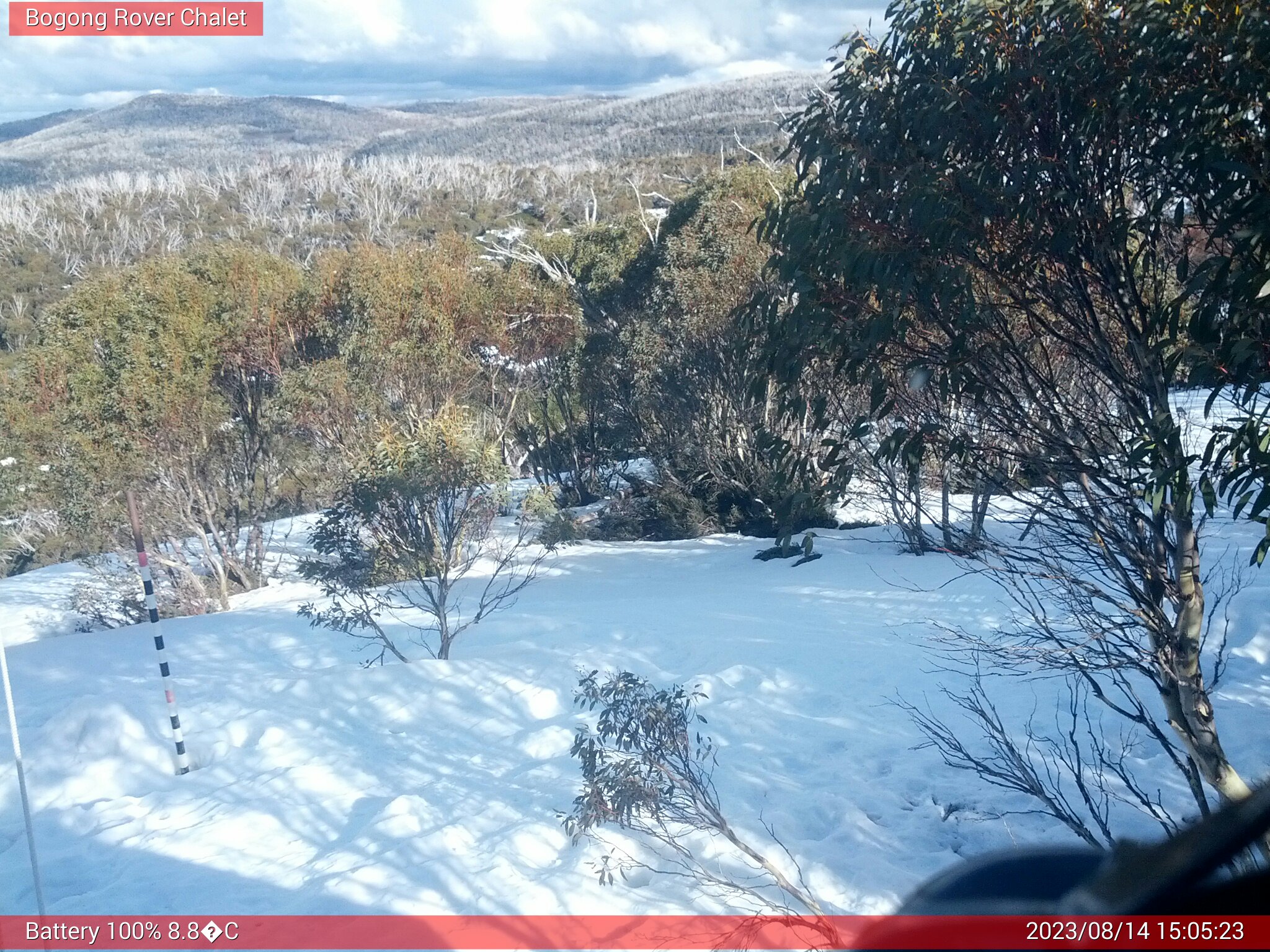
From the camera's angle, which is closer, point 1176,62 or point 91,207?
point 1176,62

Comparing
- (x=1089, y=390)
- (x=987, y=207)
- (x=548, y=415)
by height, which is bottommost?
(x=548, y=415)

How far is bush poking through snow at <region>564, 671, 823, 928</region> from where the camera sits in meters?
3.95

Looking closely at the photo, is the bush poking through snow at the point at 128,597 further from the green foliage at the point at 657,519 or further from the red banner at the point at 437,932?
the red banner at the point at 437,932

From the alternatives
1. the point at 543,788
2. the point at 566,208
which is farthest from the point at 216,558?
the point at 566,208

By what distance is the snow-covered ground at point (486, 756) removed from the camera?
168 inches

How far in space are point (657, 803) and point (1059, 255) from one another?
263 centimetres

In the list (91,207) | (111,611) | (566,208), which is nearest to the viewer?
(111,611)

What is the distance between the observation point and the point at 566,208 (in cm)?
3781

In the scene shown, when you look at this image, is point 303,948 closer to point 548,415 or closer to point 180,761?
point 180,761

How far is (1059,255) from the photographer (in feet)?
10.6

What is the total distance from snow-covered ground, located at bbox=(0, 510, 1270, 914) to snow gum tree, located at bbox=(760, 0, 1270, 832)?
1640mm

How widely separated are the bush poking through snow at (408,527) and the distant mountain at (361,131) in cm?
A: 2072

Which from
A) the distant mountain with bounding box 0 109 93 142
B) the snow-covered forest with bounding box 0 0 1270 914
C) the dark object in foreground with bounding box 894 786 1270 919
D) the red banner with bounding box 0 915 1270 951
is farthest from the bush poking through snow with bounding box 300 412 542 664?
the distant mountain with bounding box 0 109 93 142

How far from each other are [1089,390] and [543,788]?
11.3ft
